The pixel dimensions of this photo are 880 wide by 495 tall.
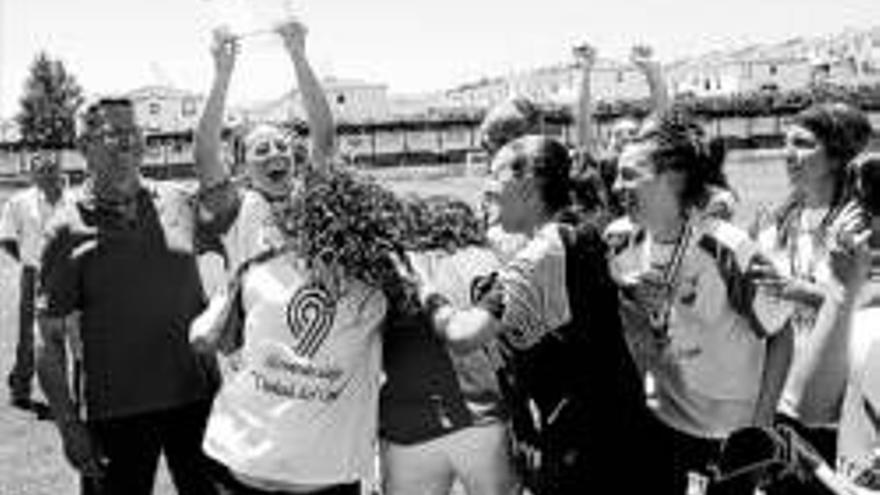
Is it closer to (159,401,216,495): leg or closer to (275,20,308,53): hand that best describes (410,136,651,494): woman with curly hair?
(275,20,308,53): hand

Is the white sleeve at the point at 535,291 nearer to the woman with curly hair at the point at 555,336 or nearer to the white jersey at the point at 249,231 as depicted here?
the woman with curly hair at the point at 555,336

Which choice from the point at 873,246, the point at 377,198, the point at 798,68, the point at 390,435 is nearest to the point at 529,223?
the point at 377,198

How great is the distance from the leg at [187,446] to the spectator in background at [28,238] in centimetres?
503

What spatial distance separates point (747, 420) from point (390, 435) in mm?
1241

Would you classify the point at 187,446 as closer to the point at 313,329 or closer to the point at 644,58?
the point at 313,329

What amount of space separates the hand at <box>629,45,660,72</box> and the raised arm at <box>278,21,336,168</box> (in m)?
2.28

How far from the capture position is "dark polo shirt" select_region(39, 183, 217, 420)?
5.04 metres

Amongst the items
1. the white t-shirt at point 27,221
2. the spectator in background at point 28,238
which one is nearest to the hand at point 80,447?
the spectator in background at point 28,238

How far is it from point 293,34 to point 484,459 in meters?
1.93

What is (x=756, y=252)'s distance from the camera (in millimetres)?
4352

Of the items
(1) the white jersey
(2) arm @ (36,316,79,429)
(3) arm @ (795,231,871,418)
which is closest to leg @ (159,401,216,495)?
(2) arm @ (36,316,79,429)

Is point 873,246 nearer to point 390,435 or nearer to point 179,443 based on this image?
point 390,435

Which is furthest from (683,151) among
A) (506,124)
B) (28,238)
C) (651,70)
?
(28,238)

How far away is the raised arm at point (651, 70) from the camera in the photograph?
695 centimetres
